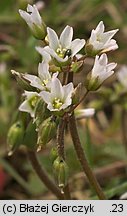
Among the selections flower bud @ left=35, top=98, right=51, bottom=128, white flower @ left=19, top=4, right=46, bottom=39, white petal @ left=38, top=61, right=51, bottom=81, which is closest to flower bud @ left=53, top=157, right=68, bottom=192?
flower bud @ left=35, top=98, right=51, bottom=128

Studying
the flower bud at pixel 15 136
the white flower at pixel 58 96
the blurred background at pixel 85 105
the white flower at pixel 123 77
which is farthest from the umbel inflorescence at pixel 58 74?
the white flower at pixel 123 77

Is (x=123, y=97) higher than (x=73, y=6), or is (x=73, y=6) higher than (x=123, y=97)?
(x=73, y=6)

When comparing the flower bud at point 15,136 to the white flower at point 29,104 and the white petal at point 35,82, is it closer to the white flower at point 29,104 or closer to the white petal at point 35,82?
the white flower at point 29,104

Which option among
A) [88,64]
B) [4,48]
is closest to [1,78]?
[4,48]

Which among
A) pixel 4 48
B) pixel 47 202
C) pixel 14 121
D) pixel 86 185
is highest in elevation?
pixel 4 48

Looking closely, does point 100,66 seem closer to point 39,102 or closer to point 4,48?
point 39,102

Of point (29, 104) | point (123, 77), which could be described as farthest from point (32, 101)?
point (123, 77)

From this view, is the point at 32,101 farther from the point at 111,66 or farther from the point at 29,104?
the point at 111,66
